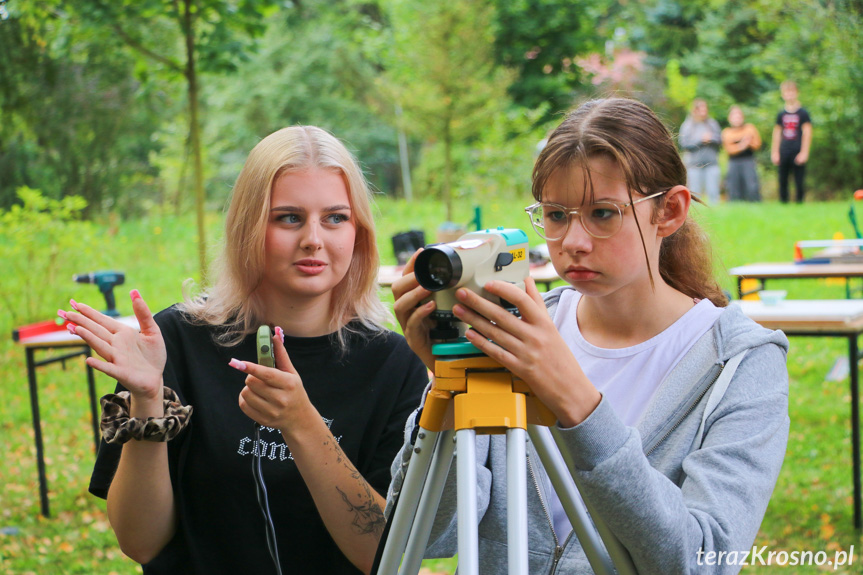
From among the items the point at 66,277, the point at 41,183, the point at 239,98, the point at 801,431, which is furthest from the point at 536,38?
the point at 801,431

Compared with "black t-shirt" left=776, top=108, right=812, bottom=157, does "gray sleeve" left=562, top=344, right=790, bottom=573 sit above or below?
below

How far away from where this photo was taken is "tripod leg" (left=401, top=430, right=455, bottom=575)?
1354mm

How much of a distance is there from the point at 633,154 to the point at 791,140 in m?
13.6

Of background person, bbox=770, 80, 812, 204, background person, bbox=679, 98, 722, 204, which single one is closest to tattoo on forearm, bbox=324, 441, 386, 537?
background person, bbox=770, 80, 812, 204

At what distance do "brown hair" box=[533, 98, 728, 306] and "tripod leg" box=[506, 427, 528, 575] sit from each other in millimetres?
586

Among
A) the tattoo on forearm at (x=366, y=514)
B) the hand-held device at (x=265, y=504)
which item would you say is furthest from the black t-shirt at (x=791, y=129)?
the hand-held device at (x=265, y=504)

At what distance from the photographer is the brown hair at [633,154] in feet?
5.21

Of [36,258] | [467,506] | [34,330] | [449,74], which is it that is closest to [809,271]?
[467,506]

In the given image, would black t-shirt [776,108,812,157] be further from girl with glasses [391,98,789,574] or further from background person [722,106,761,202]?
girl with glasses [391,98,789,574]

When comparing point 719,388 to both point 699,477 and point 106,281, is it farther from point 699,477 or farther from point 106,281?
point 106,281

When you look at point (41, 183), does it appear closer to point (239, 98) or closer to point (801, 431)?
point (239, 98)

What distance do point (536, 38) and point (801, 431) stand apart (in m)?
16.3

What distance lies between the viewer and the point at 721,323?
1.59m

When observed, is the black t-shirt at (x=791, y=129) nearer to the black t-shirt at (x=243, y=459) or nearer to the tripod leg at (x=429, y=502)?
the black t-shirt at (x=243, y=459)
